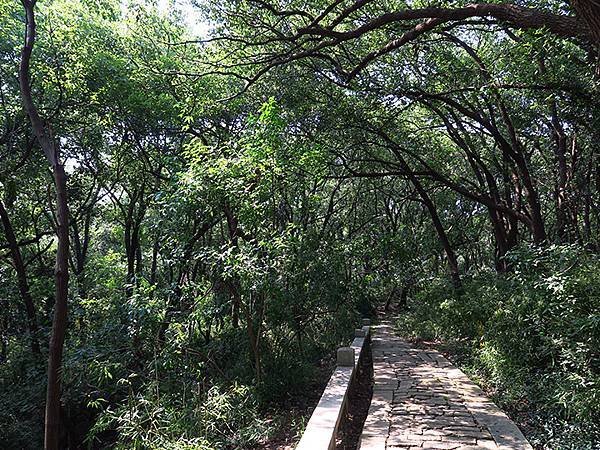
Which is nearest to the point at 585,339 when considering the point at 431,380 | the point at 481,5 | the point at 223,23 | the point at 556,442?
the point at 556,442

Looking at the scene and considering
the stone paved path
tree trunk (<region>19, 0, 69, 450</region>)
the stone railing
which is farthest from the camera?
tree trunk (<region>19, 0, 69, 450</region>)

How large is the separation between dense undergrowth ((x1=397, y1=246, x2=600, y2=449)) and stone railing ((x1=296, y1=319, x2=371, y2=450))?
6.40 ft

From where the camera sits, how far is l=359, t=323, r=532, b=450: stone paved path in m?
4.50

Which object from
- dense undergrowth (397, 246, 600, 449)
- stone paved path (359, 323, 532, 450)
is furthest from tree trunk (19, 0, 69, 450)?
dense undergrowth (397, 246, 600, 449)

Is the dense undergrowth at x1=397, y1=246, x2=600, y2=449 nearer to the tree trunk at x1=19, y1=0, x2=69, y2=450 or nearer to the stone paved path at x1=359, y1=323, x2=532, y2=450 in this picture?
the stone paved path at x1=359, y1=323, x2=532, y2=450

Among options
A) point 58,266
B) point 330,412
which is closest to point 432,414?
point 330,412

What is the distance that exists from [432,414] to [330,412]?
1.81m

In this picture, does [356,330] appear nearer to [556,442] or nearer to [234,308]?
[234,308]

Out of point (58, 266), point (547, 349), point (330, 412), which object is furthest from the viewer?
point (58, 266)

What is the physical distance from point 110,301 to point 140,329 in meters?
2.69

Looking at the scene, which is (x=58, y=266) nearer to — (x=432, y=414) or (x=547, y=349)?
(x=432, y=414)

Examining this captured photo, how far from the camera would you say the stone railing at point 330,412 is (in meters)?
3.59

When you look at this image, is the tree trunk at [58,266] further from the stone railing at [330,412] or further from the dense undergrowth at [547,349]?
the dense undergrowth at [547,349]

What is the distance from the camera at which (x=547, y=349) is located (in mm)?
5398
